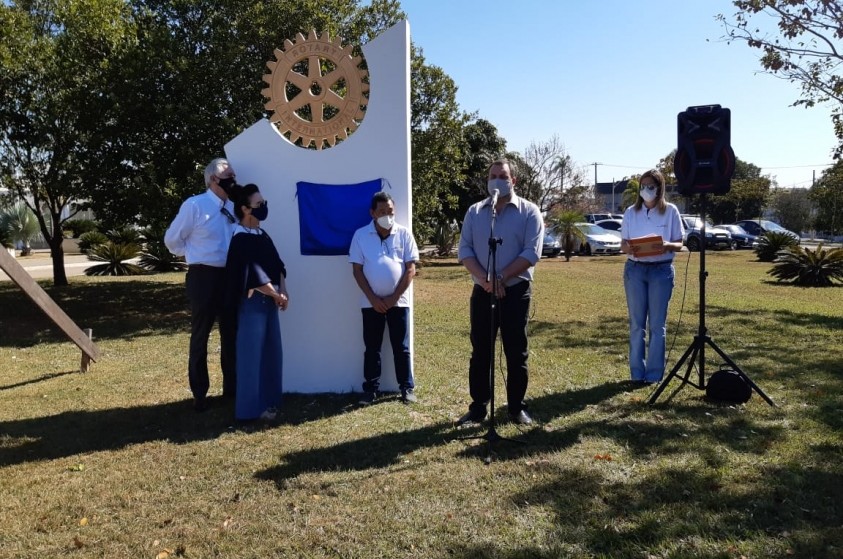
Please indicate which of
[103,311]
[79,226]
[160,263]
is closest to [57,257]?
[103,311]

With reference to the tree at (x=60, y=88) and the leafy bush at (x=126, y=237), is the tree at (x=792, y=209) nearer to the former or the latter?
the leafy bush at (x=126, y=237)

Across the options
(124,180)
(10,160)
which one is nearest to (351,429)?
(124,180)

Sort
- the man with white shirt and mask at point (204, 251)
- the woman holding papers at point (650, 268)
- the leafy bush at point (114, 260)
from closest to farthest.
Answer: the man with white shirt and mask at point (204, 251) < the woman holding papers at point (650, 268) < the leafy bush at point (114, 260)

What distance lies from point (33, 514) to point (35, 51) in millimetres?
10745

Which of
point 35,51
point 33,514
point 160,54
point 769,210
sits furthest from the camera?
point 769,210

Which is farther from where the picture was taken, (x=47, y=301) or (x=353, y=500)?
(x=47, y=301)

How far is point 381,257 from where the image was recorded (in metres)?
5.46

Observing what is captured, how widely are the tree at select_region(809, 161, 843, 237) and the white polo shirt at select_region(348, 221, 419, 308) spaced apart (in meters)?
20.0

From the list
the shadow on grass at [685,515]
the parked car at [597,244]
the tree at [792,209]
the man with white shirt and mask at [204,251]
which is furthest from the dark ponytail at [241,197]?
the tree at [792,209]

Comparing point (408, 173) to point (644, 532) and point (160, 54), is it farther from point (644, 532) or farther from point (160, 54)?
point (160, 54)

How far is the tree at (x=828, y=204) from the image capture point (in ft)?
69.7

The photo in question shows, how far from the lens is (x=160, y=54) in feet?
34.5

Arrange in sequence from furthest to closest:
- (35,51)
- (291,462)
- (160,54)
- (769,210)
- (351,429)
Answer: (769,210)
(35,51)
(160,54)
(351,429)
(291,462)

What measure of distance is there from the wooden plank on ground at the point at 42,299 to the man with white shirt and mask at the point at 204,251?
1.56m
